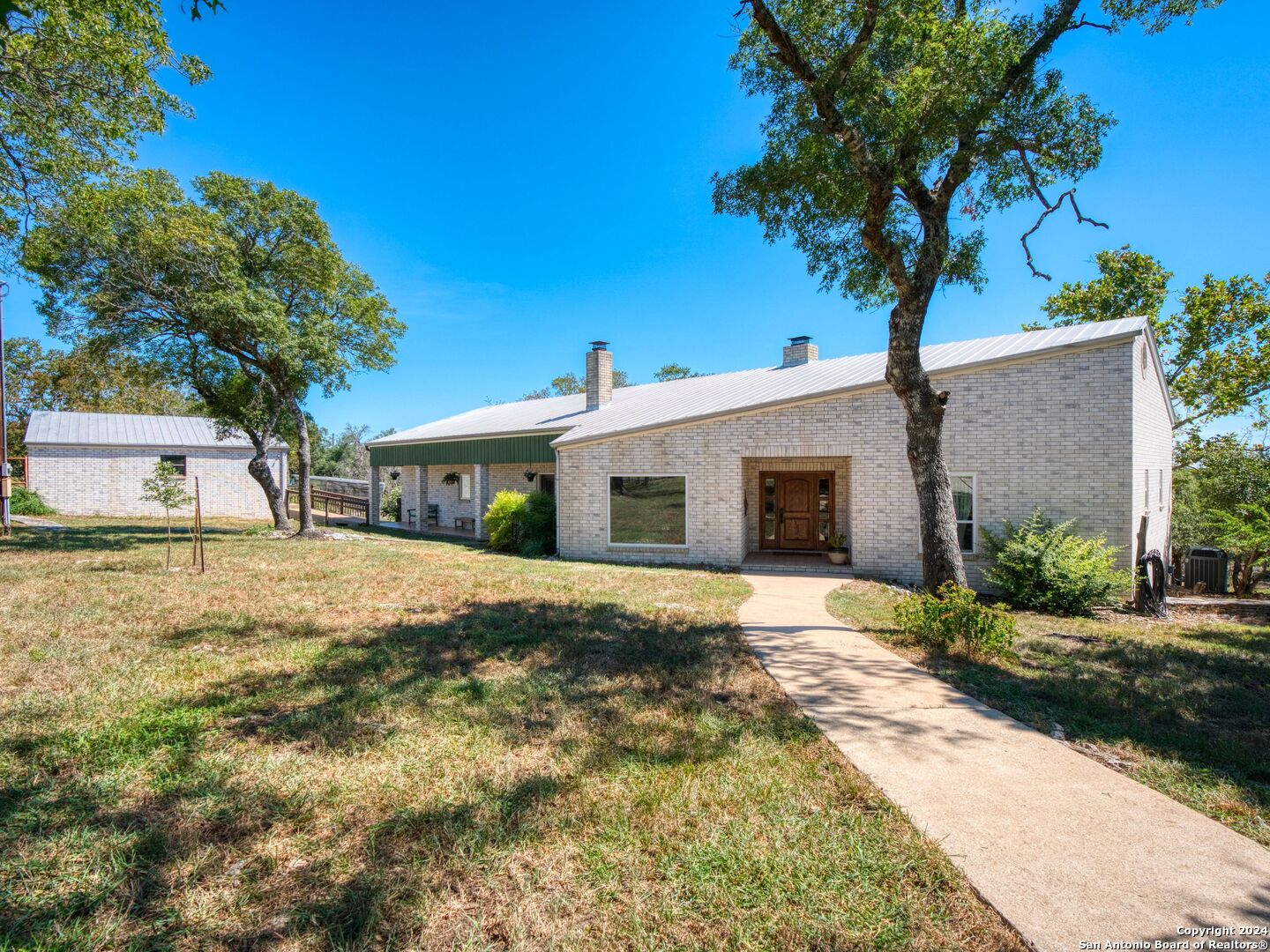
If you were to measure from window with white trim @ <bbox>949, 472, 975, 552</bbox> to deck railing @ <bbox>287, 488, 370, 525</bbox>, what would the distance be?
22.9 meters

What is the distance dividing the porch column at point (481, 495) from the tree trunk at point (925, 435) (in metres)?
15.4

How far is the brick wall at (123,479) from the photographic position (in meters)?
24.9

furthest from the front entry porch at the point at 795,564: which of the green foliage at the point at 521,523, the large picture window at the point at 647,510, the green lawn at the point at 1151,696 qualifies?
the green foliage at the point at 521,523

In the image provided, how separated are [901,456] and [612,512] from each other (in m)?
6.44

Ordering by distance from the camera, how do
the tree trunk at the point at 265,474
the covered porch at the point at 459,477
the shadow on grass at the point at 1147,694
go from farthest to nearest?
1. the covered porch at the point at 459,477
2. the tree trunk at the point at 265,474
3. the shadow on grass at the point at 1147,694

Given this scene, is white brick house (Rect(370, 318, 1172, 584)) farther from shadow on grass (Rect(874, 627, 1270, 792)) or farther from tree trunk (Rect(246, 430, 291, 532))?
tree trunk (Rect(246, 430, 291, 532))

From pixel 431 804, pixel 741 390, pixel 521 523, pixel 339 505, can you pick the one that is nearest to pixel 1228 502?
pixel 741 390

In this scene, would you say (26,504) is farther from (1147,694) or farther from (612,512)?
(1147,694)

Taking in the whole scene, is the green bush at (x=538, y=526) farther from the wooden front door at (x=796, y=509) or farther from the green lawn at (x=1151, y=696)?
the green lawn at (x=1151, y=696)

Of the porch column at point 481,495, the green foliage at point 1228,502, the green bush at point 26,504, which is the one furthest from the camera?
the green bush at point 26,504

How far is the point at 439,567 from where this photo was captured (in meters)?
11.7

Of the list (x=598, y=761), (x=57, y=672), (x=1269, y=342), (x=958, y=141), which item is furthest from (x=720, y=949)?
(x=1269, y=342)

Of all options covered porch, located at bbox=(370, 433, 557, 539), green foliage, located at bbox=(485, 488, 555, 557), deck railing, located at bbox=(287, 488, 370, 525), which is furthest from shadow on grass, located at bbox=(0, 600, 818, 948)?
deck railing, located at bbox=(287, 488, 370, 525)

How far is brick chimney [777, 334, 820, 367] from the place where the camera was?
17.8 metres
